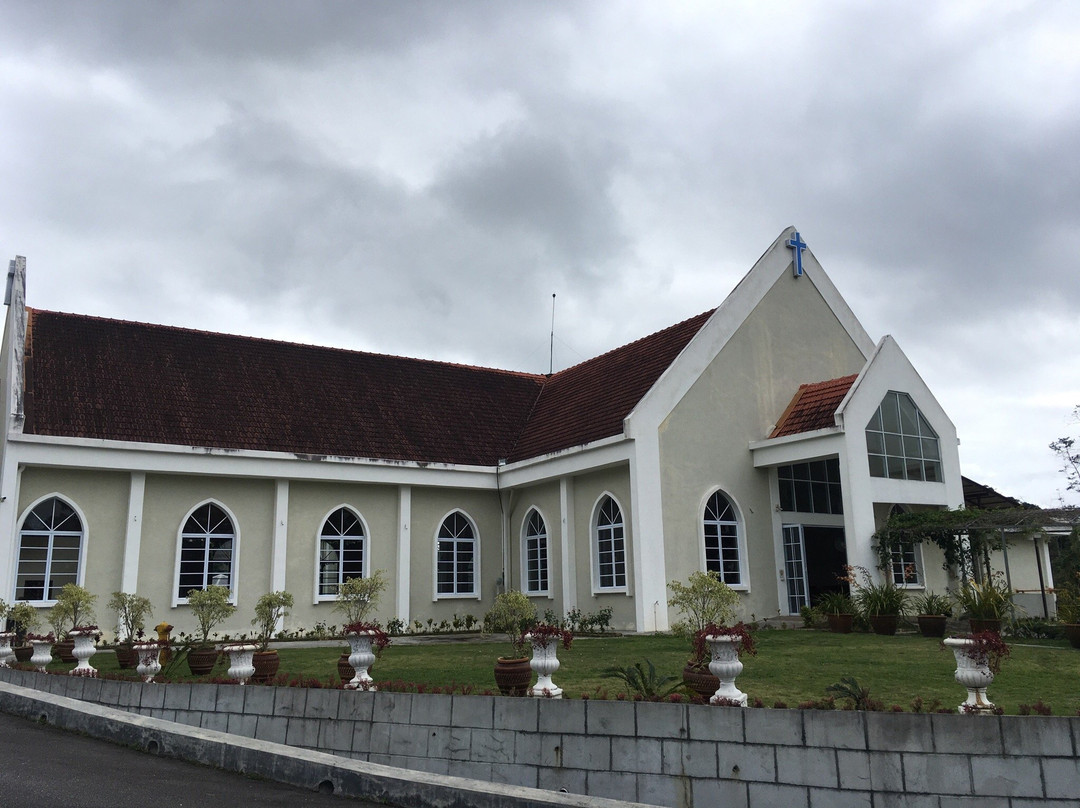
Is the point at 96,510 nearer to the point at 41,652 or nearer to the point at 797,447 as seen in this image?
the point at 41,652

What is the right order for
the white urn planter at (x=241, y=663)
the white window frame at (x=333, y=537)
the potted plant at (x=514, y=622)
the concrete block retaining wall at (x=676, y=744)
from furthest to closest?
1. the white window frame at (x=333, y=537)
2. the white urn planter at (x=241, y=663)
3. the potted plant at (x=514, y=622)
4. the concrete block retaining wall at (x=676, y=744)

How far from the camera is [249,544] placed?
20219 millimetres

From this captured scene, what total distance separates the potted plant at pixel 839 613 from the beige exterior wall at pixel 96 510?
47.0 ft

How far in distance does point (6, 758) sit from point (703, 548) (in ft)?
47.2

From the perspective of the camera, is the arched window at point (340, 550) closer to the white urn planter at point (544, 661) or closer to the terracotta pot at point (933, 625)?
the terracotta pot at point (933, 625)

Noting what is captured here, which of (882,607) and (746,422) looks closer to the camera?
(882,607)

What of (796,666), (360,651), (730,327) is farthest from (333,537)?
(796,666)

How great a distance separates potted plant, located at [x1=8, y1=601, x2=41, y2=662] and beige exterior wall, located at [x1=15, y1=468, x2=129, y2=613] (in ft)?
4.18

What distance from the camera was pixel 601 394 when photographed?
22.8 m

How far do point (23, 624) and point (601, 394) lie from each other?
13334 millimetres

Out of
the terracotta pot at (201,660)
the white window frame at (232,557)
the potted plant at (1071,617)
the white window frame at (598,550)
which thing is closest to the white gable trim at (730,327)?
the white window frame at (598,550)

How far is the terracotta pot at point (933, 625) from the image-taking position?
53.1ft

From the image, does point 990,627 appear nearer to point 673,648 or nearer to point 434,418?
point 673,648

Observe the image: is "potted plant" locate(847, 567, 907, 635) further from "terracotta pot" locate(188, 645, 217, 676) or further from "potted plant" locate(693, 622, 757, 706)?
"terracotta pot" locate(188, 645, 217, 676)
